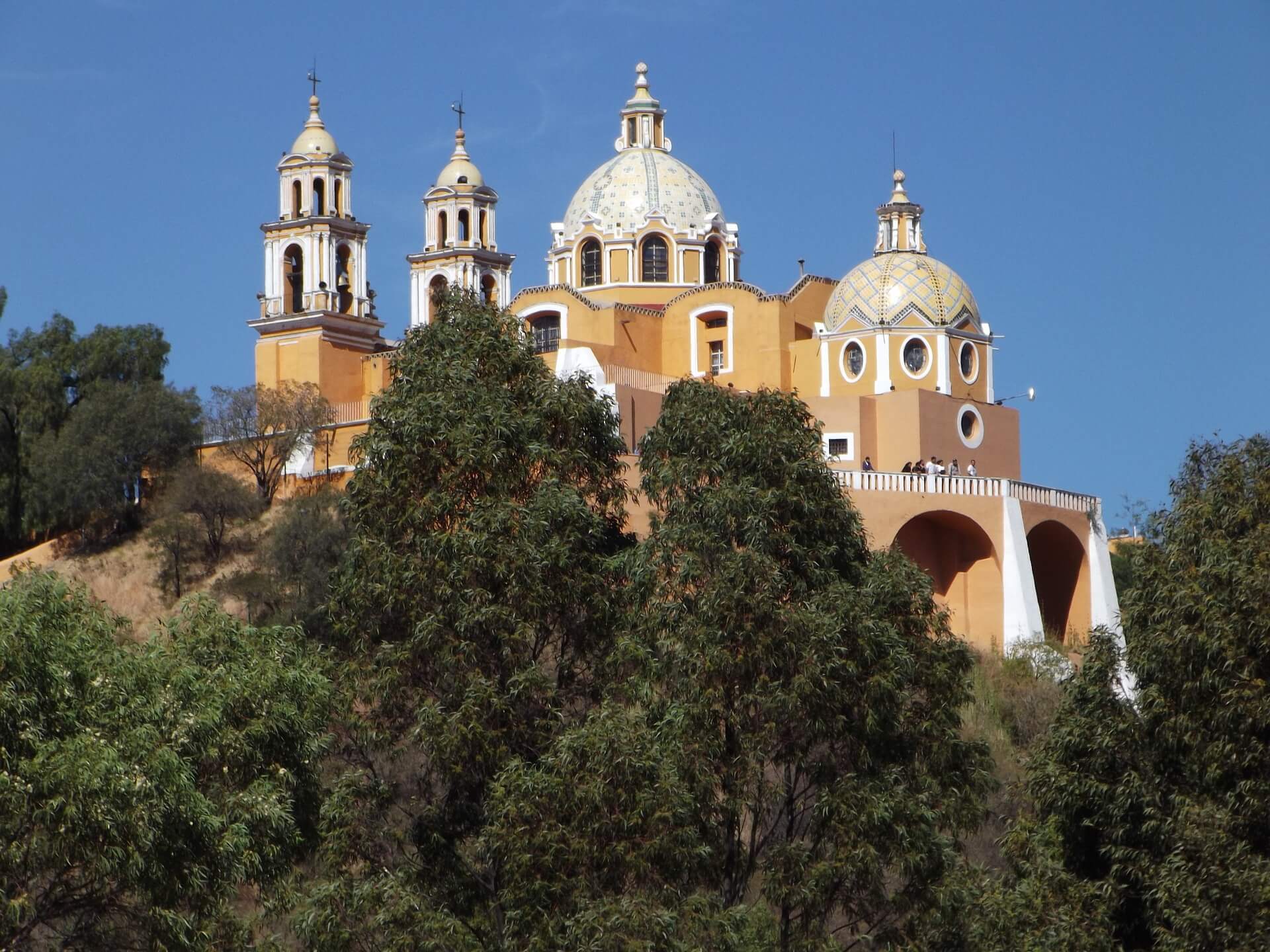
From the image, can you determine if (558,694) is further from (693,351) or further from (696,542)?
(693,351)

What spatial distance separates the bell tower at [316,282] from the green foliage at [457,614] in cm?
2021

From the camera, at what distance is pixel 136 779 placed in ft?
53.7

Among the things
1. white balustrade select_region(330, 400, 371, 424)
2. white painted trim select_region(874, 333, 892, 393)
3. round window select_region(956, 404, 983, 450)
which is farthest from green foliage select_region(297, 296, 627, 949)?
white balustrade select_region(330, 400, 371, 424)

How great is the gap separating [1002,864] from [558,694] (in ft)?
27.4

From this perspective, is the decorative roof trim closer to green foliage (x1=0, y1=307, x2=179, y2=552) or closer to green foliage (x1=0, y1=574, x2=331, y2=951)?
green foliage (x1=0, y1=307, x2=179, y2=552)

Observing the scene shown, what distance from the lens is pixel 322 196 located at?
137 feet

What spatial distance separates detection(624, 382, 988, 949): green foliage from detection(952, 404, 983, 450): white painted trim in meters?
15.6

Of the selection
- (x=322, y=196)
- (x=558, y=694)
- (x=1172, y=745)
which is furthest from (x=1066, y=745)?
(x=322, y=196)

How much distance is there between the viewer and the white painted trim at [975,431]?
35.5 m

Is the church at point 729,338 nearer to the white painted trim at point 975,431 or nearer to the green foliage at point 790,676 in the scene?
the white painted trim at point 975,431

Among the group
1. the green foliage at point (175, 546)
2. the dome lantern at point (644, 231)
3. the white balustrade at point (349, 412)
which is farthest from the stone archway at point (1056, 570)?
the green foliage at point (175, 546)

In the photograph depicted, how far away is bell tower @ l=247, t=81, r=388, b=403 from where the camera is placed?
→ 4047 centimetres

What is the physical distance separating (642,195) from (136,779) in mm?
26380

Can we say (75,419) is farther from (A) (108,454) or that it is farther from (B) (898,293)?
(B) (898,293)
